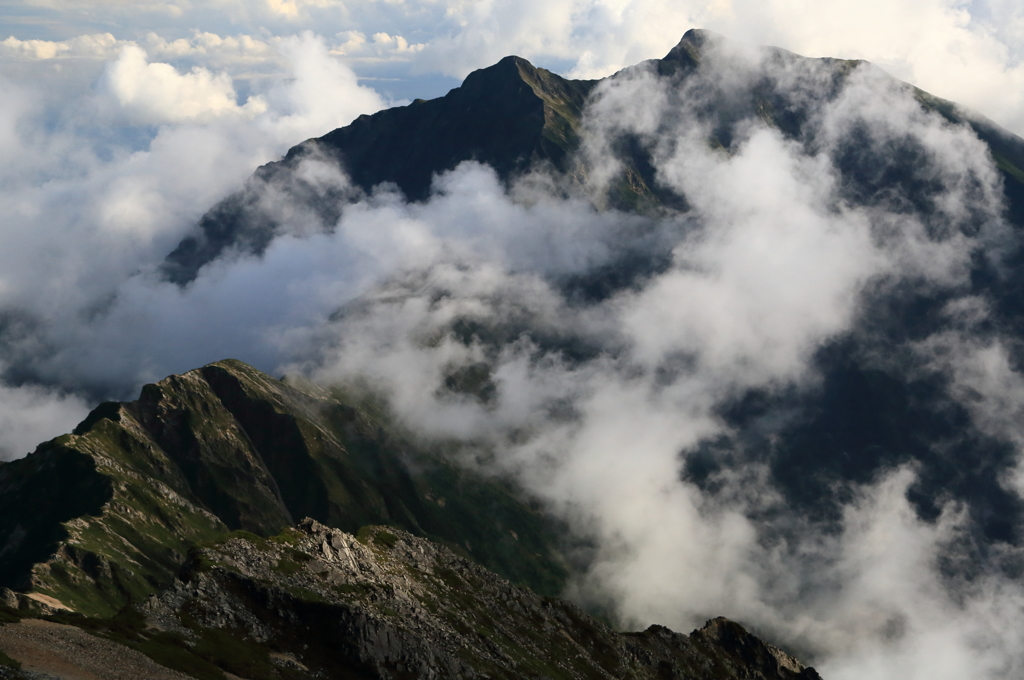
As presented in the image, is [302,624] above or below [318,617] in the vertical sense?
below

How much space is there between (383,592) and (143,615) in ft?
177

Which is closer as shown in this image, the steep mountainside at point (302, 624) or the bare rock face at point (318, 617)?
A: the steep mountainside at point (302, 624)

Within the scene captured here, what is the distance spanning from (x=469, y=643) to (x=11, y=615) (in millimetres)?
91592

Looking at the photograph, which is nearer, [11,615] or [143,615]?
[11,615]

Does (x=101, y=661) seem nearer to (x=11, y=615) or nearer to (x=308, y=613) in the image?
(x=11, y=615)

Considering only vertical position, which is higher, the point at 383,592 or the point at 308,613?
the point at 383,592

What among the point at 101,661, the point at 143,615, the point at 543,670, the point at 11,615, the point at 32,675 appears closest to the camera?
the point at 32,675

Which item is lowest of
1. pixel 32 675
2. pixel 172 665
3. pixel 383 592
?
pixel 32 675

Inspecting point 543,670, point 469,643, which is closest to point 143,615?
point 469,643

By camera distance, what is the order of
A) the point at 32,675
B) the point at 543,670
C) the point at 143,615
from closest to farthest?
the point at 32,675, the point at 143,615, the point at 543,670

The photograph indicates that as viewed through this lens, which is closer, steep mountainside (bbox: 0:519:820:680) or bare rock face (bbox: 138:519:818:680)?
steep mountainside (bbox: 0:519:820:680)

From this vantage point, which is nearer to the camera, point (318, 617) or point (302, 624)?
point (302, 624)

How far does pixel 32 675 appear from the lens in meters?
95.6

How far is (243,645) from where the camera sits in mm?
139375
